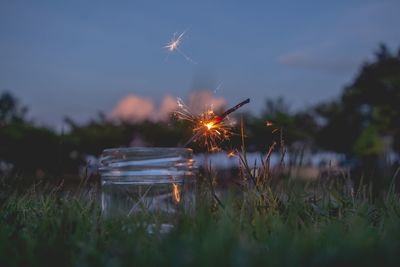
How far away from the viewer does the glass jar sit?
2.67 metres

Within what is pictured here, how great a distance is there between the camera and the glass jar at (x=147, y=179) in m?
2.67

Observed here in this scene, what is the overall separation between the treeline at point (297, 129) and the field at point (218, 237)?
12.6m

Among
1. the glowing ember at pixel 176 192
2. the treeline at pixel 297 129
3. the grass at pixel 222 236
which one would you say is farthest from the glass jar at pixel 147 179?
the treeline at pixel 297 129

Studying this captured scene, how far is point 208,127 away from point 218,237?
1.29 metres

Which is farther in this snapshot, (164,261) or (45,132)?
(45,132)

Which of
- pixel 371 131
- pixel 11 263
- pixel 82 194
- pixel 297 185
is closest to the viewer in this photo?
pixel 11 263

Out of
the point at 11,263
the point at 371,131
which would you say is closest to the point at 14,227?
the point at 11,263

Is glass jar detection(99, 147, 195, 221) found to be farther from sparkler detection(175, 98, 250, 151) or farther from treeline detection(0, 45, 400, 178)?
treeline detection(0, 45, 400, 178)

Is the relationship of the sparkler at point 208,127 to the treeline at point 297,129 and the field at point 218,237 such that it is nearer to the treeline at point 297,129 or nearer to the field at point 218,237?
the field at point 218,237

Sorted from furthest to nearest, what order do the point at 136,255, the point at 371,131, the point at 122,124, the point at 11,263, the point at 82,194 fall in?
the point at 122,124 → the point at 371,131 → the point at 82,194 → the point at 11,263 → the point at 136,255

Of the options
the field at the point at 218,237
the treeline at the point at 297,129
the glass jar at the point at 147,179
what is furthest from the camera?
the treeline at the point at 297,129

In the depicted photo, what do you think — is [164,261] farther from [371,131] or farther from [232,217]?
[371,131]

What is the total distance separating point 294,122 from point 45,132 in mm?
10496

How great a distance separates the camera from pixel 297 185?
2725 mm
